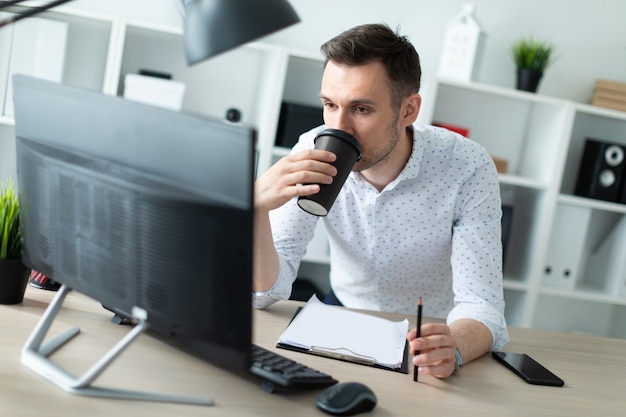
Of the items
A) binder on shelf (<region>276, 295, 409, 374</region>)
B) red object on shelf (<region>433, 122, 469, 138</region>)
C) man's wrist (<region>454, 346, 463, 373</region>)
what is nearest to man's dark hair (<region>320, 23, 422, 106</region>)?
binder on shelf (<region>276, 295, 409, 374</region>)

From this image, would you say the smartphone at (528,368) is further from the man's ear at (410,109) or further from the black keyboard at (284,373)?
the man's ear at (410,109)

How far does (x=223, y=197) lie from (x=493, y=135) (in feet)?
9.17

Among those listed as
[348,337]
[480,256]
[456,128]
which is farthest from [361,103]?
[456,128]

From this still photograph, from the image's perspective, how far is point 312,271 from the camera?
3.35 meters

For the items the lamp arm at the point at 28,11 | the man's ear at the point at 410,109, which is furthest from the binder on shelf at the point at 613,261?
the lamp arm at the point at 28,11

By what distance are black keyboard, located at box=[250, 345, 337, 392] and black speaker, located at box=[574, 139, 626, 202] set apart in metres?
2.53

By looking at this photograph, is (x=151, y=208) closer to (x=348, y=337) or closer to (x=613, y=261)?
(x=348, y=337)

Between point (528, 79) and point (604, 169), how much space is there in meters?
0.57

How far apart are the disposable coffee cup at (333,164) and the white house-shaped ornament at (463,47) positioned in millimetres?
1791

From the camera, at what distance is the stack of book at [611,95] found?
10.8 ft

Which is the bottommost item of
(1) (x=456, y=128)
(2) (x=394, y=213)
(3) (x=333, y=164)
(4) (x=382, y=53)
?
(2) (x=394, y=213)

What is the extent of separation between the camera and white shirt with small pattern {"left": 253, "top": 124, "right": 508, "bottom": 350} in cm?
175

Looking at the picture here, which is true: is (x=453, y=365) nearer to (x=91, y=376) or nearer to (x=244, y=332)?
(x=244, y=332)

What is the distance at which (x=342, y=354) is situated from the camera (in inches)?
50.3
